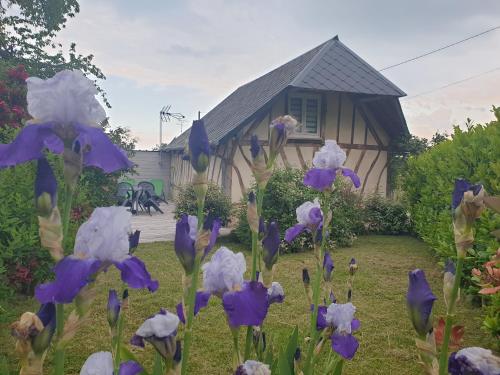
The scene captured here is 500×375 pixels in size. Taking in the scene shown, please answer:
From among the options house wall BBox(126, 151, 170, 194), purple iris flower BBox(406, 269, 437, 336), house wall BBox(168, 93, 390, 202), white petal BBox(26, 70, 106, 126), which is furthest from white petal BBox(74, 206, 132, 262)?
house wall BBox(126, 151, 170, 194)

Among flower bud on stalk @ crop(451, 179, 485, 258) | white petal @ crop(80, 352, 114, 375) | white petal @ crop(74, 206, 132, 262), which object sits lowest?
white petal @ crop(80, 352, 114, 375)

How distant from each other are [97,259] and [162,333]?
19 centimetres

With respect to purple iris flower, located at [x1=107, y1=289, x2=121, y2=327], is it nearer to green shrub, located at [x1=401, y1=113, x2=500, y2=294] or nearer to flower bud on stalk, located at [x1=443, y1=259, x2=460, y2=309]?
flower bud on stalk, located at [x1=443, y1=259, x2=460, y2=309]

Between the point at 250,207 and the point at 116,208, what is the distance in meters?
0.37

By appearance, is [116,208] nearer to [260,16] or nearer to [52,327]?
[52,327]

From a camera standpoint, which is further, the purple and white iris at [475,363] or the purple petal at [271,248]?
the purple petal at [271,248]

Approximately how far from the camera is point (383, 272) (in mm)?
6625

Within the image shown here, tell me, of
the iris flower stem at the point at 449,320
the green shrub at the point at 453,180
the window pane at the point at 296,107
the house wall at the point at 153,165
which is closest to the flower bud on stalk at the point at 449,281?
the iris flower stem at the point at 449,320

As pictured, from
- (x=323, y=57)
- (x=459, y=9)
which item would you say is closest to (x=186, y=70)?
(x=323, y=57)

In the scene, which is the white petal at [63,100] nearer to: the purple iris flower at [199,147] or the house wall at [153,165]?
the purple iris flower at [199,147]

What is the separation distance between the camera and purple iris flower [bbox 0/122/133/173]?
0.77 m

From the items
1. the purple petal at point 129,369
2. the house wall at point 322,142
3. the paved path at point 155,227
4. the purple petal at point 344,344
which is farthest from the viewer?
the house wall at point 322,142

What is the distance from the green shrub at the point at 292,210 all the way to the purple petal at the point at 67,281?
7519 mm

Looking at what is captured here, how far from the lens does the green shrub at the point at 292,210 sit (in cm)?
841
